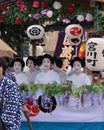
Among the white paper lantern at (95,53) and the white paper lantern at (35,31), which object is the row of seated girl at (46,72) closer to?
the white paper lantern at (95,53)

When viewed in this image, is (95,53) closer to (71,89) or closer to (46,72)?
(46,72)

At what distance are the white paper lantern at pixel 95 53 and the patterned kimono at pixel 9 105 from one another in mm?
4343

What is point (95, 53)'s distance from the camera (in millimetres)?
8164

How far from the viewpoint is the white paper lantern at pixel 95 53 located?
8094 millimetres

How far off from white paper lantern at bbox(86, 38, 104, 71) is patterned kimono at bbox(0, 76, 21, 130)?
14.2ft

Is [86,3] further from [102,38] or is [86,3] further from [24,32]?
[24,32]

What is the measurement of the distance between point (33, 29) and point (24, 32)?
1.74 m

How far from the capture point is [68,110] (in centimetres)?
688

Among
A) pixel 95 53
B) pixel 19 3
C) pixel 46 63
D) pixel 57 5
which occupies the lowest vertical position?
pixel 46 63

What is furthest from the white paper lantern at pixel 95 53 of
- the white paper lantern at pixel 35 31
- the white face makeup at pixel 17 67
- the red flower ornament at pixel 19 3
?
the white paper lantern at pixel 35 31

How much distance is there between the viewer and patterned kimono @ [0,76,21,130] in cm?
394

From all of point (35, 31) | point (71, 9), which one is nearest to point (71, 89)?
point (71, 9)

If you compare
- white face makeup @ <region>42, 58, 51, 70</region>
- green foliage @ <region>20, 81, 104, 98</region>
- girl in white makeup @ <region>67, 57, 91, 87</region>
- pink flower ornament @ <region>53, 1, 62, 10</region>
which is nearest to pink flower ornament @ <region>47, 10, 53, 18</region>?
pink flower ornament @ <region>53, 1, 62, 10</region>

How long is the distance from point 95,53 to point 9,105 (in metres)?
4.50
